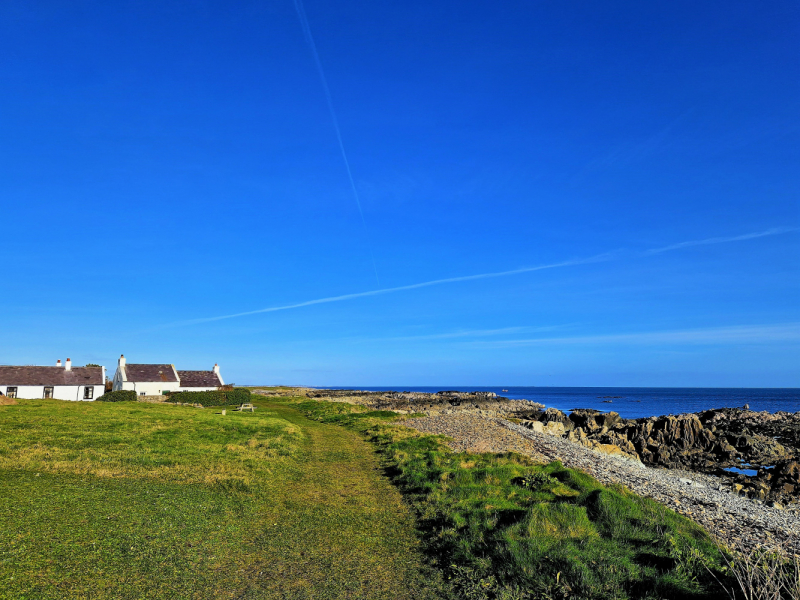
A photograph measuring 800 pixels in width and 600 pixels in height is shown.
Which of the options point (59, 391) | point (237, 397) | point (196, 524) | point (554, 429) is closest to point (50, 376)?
point (59, 391)

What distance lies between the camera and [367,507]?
14.3 m

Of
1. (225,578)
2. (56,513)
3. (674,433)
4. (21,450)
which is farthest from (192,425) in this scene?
(674,433)

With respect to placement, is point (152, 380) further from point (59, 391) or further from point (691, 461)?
point (691, 461)

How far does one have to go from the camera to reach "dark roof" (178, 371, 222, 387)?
256 ft

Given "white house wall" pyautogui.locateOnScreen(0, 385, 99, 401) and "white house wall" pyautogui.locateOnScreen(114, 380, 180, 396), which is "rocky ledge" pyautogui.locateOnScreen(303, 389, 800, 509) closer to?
"white house wall" pyautogui.locateOnScreen(114, 380, 180, 396)

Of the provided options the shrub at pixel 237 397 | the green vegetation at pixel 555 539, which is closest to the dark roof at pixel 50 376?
the shrub at pixel 237 397

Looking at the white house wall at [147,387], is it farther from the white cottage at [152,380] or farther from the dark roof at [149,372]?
the dark roof at [149,372]

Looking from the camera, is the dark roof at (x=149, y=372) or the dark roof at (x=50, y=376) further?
the dark roof at (x=149, y=372)

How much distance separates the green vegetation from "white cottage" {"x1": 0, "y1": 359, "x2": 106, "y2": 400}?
63.7 meters

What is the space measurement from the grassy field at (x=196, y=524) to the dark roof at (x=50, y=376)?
1894 inches

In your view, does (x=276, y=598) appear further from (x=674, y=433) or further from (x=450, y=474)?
(x=674, y=433)

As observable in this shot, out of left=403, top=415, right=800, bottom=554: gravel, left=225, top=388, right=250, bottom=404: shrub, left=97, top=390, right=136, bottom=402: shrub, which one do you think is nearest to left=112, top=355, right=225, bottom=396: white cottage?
left=97, top=390, right=136, bottom=402: shrub

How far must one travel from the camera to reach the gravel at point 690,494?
13.3 metres

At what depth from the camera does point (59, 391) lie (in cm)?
6331
